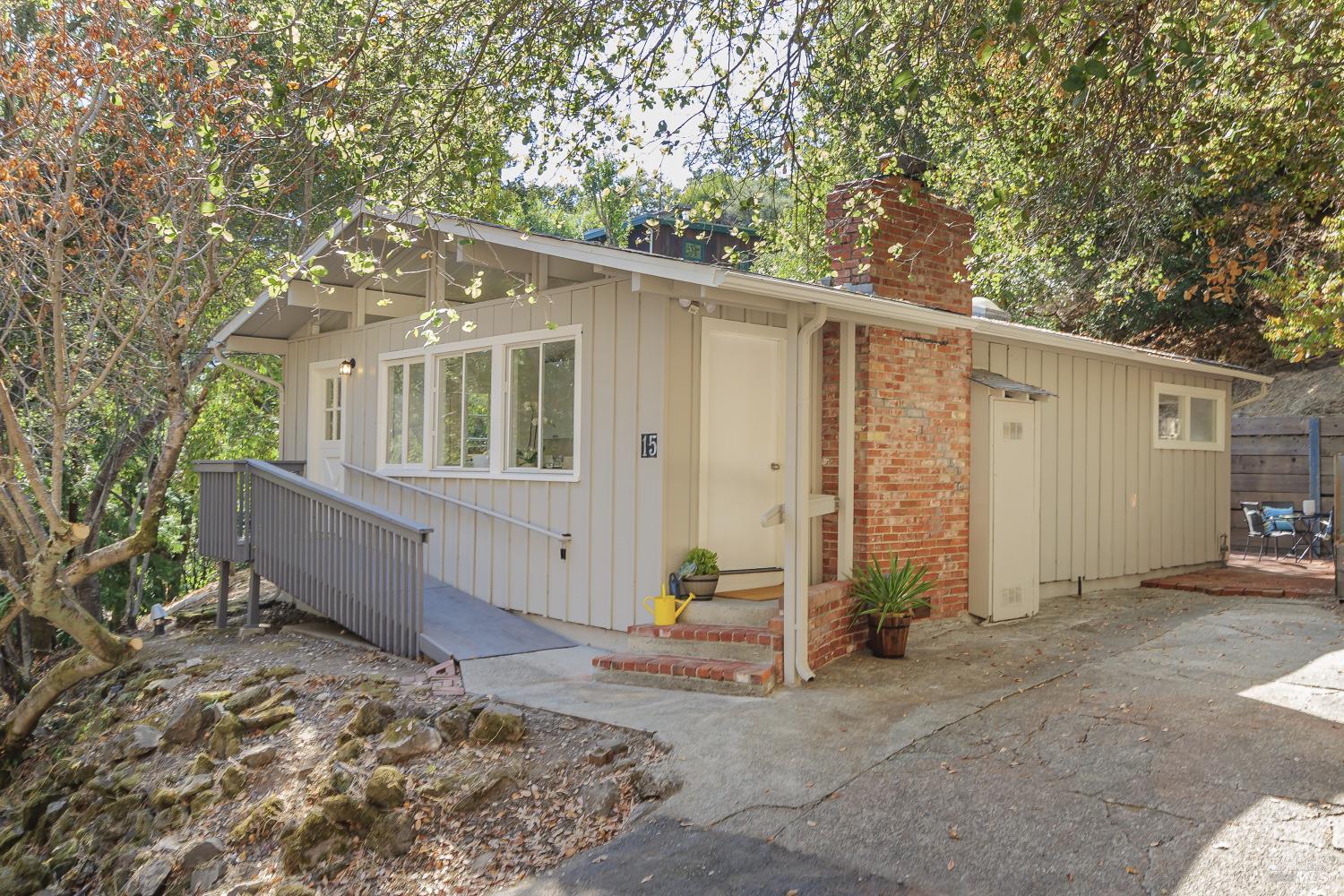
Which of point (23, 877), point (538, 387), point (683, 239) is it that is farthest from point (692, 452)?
point (683, 239)

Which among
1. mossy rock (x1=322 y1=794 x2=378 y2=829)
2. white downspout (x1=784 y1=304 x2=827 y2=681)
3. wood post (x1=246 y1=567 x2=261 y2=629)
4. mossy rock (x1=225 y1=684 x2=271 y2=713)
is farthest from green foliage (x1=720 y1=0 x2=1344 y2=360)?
A: wood post (x1=246 y1=567 x2=261 y2=629)

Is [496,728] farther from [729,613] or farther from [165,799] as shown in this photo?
[729,613]

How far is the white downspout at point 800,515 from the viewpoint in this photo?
6.09 metres

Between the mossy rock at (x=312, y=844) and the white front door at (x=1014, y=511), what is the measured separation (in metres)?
5.59

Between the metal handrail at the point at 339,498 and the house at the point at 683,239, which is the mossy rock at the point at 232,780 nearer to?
the metal handrail at the point at 339,498

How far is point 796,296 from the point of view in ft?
19.6

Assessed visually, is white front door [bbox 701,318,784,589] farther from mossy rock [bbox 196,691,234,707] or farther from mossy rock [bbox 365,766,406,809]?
mossy rock [bbox 196,691,234,707]

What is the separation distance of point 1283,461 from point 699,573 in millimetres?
10925

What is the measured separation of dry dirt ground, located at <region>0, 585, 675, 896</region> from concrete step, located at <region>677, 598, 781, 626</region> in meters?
1.51

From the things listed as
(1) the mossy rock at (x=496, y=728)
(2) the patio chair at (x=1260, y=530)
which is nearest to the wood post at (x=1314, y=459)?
(2) the patio chair at (x=1260, y=530)

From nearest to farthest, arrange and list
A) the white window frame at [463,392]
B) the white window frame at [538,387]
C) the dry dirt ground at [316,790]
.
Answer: the dry dirt ground at [316,790] → the white window frame at [538,387] → the white window frame at [463,392]

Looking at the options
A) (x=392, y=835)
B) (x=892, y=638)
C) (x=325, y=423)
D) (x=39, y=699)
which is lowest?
(x=39, y=699)

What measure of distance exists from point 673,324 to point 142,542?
4801 mm

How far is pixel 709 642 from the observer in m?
6.35
